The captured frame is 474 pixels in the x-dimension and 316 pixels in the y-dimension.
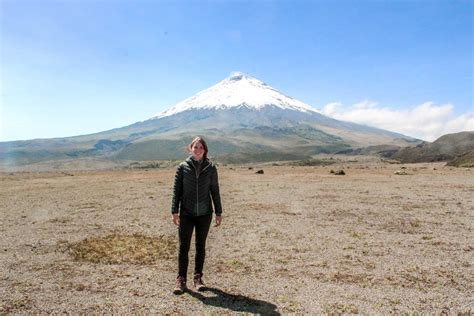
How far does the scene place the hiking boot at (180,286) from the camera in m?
9.03

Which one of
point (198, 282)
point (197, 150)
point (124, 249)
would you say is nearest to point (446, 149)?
point (124, 249)

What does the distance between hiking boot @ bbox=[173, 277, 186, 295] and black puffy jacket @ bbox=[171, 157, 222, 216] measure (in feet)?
5.00

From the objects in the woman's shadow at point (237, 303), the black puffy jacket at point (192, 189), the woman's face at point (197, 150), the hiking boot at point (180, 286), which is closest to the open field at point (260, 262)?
the woman's shadow at point (237, 303)

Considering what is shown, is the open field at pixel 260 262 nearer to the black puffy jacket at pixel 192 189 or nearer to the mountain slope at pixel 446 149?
the black puffy jacket at pixel 192 189

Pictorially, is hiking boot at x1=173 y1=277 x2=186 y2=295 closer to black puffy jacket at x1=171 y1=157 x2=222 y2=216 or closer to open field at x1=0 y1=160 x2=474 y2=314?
open field at x1=0 y1=160 x2=474 y2=314

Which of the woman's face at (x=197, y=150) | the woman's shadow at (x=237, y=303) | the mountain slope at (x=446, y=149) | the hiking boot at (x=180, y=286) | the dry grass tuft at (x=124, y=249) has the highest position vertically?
the mountain slope at (x=446, y=149)

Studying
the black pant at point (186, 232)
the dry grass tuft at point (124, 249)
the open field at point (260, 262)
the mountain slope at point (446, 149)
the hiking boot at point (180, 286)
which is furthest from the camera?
the mountain slope at point (446, 149)

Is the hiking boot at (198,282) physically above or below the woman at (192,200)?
below

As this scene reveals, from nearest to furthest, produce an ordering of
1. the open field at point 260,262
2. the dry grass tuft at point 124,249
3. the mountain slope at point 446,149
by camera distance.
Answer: the open field at point 260,262 → the dry grass tuft at point 124,249 → the mountain slope at point 446,149

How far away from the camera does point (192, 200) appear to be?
9.06 metres

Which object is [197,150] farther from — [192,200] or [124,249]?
[124,249]

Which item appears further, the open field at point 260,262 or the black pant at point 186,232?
the black pant at point 186,232

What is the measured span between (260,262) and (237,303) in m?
3.17

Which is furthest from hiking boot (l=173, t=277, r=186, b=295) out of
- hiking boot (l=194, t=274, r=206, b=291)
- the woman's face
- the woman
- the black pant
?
the woman's face
